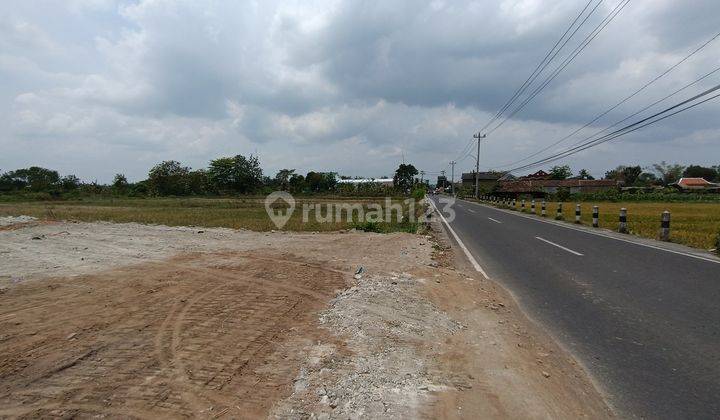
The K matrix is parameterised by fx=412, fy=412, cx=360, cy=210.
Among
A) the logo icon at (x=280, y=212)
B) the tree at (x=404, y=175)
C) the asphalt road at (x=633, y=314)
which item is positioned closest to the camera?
the asphalt road at (x=633, y=314)

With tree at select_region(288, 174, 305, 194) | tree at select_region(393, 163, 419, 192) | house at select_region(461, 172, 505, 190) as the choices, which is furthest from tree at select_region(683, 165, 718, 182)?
tree at select_region(288, 174, 305, 194)

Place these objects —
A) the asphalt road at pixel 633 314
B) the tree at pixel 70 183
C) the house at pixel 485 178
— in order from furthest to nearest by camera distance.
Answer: the house at pixel 485 178
the tree at pixel 70 183
the asphalt road at pixel 633 314

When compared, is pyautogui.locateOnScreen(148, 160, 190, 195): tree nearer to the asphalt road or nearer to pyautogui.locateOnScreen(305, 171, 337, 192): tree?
pyautogui.locateOnScreen(305, 171, 337, 192): tree

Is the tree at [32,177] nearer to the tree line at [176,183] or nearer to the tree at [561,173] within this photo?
the tree line at [176,183]

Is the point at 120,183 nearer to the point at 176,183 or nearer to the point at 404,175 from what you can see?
the point at 176,183

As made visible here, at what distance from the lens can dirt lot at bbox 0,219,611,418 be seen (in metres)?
2.95

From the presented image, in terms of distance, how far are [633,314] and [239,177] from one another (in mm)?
70166

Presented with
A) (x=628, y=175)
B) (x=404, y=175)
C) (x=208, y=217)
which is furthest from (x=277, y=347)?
(x=628, y=175)

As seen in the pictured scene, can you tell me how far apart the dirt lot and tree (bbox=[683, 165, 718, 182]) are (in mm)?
132760

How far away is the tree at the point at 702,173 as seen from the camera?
10794 centimetres

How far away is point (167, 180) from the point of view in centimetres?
7225

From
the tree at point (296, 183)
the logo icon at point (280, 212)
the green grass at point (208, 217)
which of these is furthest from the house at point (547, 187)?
the green grass at point (208, 217)

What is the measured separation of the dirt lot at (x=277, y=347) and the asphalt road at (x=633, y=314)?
34 centimetres

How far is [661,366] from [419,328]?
2185mm
